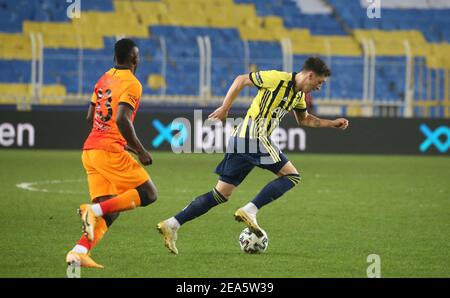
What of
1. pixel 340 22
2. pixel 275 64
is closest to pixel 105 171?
pixel 275 64

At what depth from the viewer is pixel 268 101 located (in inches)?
380

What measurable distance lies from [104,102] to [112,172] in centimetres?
A: 56

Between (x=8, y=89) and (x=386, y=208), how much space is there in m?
15.1

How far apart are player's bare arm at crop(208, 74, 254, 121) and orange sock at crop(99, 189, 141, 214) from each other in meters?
1.29

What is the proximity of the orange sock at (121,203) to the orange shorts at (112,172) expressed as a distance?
89 millimetres

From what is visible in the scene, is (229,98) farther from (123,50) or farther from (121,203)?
(121,203)

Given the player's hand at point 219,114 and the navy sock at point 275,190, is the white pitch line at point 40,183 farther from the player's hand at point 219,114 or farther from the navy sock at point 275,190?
the player's hand at point 219,114

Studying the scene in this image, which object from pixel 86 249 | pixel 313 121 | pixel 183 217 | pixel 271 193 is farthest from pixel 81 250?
pixel 313 121

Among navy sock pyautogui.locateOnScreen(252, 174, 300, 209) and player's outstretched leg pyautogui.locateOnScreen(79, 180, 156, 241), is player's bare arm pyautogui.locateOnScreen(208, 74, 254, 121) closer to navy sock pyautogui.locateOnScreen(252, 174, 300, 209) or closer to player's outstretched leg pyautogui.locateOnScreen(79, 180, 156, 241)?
navy sock pyautogui.locateOnScreen(252, 174, 300, 209)

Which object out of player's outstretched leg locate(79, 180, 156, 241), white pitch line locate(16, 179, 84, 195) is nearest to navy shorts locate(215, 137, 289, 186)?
player's outstretched leg locate(79, 180, 156, 241)

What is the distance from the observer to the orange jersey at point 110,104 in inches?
319

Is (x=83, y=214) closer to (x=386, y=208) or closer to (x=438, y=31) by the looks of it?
(x=386, y=208)

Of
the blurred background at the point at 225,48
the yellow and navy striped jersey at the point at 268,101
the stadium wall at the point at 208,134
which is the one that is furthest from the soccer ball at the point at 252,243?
the blurred background at the point at 225,48
